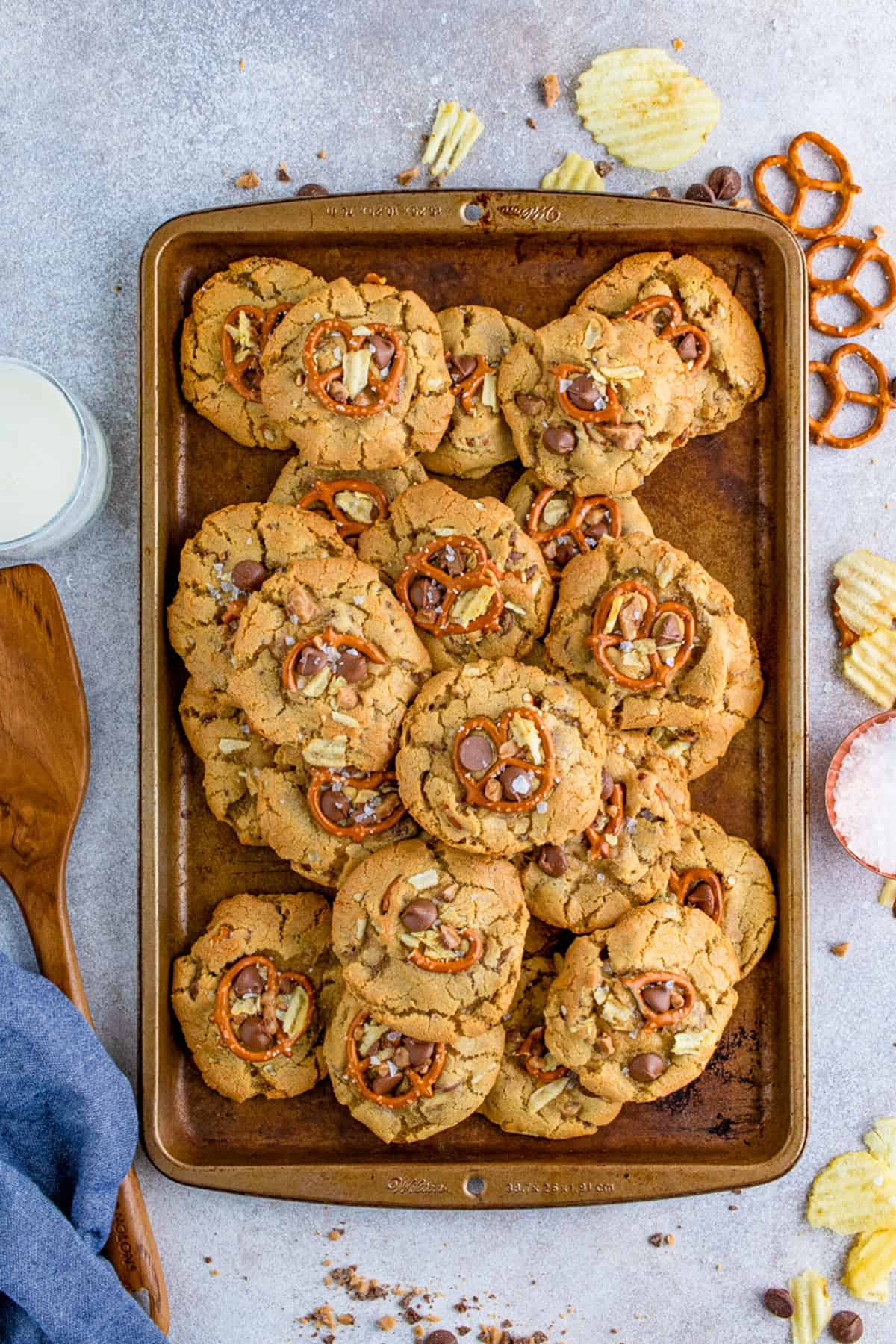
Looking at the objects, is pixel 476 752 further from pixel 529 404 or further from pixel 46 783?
pixel 46 783

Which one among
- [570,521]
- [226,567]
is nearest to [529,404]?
[570,521]

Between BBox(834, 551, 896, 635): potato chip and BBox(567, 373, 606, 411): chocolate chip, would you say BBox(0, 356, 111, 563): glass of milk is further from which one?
BBox(834, 551, 896, 635): potato chip

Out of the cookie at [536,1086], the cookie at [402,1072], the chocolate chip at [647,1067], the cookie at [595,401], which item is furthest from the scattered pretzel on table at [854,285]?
the cookie at [402,1072]

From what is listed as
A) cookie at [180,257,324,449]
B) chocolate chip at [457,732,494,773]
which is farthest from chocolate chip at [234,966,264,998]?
cookie at [180,257,324,449]

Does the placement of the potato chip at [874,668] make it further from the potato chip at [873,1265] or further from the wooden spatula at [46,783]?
the wooden spatula at [46,783]

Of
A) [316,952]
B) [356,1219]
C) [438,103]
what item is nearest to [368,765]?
[316,952]

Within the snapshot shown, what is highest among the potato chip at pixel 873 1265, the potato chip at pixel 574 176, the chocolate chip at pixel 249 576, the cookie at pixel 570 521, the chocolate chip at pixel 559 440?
the potato chip at pixel 574 176
